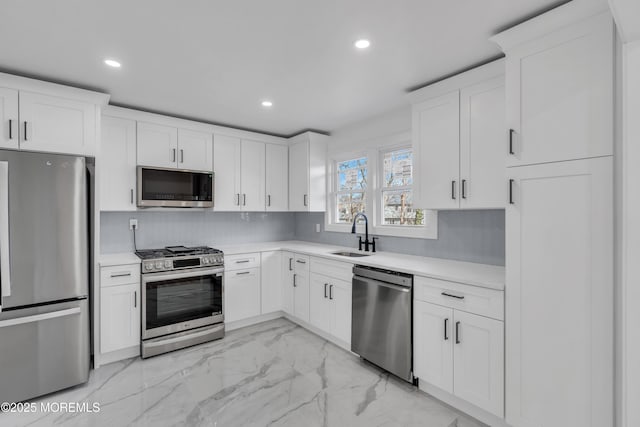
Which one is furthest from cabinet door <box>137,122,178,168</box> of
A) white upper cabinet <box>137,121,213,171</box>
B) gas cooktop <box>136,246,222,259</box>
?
gas cooktop <box>136,246,222,259</box>

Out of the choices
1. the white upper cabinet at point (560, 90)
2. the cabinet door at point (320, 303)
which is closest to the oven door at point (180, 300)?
the cabinet door at point (320, 303)

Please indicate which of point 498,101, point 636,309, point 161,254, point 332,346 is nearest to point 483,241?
point 498,101

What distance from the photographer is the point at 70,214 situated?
2.51 m

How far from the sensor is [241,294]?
3.75 m

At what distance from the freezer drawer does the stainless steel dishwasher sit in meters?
2.29

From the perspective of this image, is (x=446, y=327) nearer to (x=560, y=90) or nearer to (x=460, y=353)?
(x=460, y=353)

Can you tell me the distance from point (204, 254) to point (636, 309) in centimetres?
329

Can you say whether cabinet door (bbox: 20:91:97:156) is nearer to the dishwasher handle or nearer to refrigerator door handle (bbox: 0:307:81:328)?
refrigerator door handle (bbox: 0:307:81:328)

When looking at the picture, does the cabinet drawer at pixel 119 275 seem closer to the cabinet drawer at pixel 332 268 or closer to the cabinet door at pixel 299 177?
the cabinet drawer at pixel 332 268

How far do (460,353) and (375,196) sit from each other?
194 centimetres

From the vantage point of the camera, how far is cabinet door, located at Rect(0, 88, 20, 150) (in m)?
2.38

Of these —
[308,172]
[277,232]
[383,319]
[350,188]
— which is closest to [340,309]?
[383,319]

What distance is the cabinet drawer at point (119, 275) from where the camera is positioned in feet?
9.46

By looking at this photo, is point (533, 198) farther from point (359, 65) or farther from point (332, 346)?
point (332, 346)
